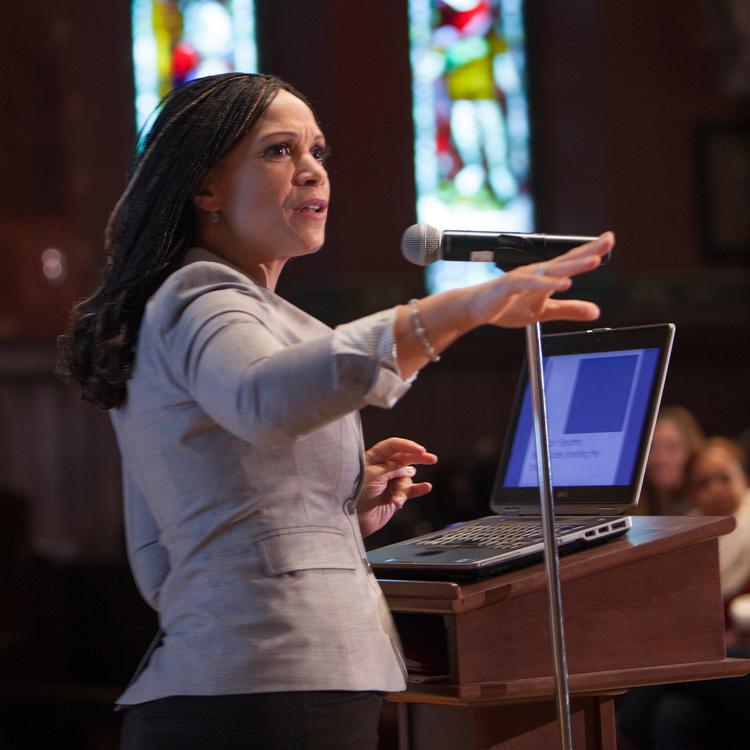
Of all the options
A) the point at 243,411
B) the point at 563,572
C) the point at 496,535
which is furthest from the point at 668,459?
the point at 243,411

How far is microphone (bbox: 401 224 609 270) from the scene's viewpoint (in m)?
1.58

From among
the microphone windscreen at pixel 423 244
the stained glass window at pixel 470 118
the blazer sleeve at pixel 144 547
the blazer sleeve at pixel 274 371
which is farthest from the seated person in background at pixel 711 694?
the stained glass window at pixel 470 118

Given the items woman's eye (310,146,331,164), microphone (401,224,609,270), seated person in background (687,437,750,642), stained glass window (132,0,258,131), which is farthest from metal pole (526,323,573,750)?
stained glass window (132,0,258,131)

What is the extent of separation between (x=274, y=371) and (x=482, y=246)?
0.43 meters

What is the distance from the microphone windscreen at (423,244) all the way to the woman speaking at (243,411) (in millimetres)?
115

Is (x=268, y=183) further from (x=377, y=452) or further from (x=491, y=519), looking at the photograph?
(x=491, y=519)

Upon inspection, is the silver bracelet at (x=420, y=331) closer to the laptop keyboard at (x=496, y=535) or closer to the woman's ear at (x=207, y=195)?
the woman's ear at (x=207, y=195)

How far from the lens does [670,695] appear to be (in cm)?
377

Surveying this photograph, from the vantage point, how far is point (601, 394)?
6.51ft

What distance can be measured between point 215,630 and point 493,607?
49 cm

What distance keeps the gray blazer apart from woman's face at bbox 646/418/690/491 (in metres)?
3.56

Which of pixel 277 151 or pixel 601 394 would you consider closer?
pixel 277 151

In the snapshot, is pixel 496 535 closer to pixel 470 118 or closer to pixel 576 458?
pixel 576 458

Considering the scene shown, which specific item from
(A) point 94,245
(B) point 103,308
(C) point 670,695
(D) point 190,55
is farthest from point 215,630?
(D) point 190,55
